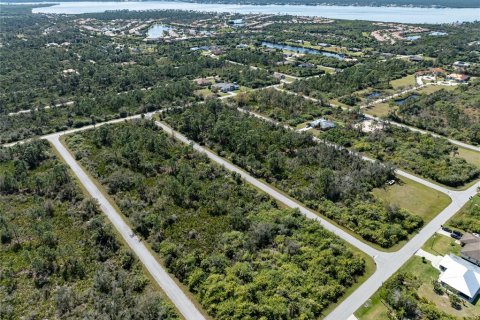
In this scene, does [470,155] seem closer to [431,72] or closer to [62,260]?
[431,72]

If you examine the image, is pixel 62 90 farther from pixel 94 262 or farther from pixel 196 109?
pixel 94 262

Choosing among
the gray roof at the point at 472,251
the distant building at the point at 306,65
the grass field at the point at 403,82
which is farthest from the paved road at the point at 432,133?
the distant building at the point at 306,65

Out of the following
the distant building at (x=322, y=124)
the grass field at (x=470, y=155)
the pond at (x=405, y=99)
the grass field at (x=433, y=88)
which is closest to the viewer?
the grass field at (x=470, y=155)

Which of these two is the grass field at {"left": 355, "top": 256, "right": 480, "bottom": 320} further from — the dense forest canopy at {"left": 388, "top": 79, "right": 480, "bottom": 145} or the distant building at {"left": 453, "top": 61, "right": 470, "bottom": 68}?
the distant building at {"left": 453, "top": 61, "right": 470, "bottom": 68}

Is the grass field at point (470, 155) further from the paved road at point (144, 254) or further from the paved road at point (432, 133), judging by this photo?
the paved road at point (144, 254)

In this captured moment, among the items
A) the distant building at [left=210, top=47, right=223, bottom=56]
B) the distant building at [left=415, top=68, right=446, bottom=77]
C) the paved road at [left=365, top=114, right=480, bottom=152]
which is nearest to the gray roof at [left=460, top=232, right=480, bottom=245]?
the paved road at [left=365, top=114, right=480, bottom=152]
